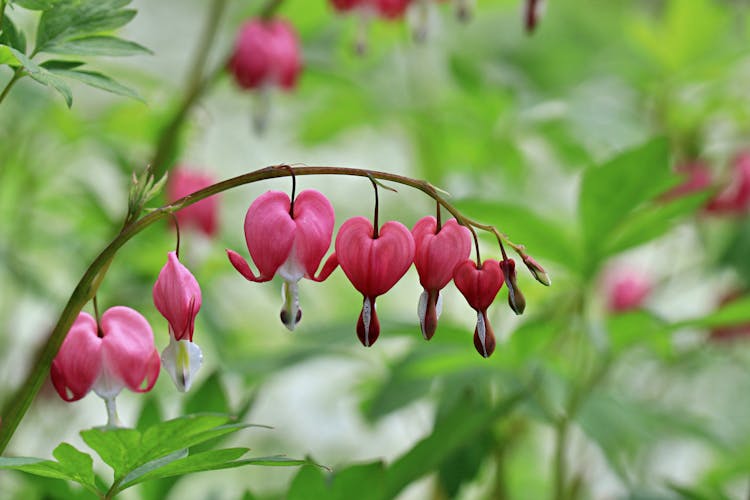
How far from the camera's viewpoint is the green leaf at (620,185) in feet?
3.43

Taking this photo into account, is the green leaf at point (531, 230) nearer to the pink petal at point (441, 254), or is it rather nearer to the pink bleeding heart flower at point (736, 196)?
the pink petal at point (441, 254)

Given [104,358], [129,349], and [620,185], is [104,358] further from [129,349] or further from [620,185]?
[620,185]

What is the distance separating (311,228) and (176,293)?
0.36 feet

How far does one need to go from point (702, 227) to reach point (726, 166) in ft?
0.42

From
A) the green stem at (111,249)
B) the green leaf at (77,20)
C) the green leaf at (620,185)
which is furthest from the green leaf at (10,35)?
the green leaf at (620,185)

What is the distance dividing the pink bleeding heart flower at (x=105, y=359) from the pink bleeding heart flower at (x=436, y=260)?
0.21m

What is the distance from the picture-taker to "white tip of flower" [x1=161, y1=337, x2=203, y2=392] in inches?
27.4

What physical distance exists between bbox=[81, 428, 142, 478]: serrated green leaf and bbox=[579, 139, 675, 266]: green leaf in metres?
0.63

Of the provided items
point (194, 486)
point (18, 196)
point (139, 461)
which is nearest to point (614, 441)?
point (139, 461)

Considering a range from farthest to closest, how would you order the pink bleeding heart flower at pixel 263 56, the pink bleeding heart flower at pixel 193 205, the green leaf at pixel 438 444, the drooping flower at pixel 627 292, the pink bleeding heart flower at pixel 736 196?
the drooping flower at pixel 627 292 → the pink bleeding heart flower at pixel 736 196 → the pink bleeding heart flower at pixel 193 205 → the pink bleeding heart flower at pixel 263 56 → the green leaf at pixel 438 444

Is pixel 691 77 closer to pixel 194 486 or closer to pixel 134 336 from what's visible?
pixel 134 336

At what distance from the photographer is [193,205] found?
58.7 inches

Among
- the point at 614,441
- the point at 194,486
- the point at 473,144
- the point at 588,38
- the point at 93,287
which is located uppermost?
the point at 588,38

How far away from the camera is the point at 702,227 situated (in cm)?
182
